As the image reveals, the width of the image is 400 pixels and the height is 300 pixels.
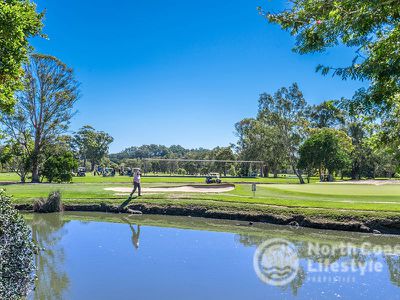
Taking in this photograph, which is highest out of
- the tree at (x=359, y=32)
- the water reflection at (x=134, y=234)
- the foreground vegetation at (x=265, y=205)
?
the tree at (x=359, y=32)

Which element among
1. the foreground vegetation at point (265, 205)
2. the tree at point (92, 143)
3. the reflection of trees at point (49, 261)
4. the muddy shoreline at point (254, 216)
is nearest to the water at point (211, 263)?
the reflection of trees at point (49, 261)

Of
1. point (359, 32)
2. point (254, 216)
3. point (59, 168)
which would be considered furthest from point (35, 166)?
point (359, 32)

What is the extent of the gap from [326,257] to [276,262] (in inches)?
73.1

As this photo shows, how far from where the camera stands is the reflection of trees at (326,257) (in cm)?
875

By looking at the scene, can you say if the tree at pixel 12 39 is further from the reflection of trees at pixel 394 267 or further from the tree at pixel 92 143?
the tree at pixel 92 143

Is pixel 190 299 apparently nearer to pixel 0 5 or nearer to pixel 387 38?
pixel 387 38

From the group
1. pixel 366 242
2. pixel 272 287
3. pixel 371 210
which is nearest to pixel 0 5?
pixel 272 287

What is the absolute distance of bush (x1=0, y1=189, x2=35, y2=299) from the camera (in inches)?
231

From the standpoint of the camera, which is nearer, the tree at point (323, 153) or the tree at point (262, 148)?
the tree at point (323, 153)

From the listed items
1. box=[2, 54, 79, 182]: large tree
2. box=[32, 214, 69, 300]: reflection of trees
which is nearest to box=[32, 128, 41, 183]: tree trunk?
box=[2, 54, 79, 182]: large tree

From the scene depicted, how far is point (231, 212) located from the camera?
745 inches

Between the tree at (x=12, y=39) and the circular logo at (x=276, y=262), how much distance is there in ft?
27.8

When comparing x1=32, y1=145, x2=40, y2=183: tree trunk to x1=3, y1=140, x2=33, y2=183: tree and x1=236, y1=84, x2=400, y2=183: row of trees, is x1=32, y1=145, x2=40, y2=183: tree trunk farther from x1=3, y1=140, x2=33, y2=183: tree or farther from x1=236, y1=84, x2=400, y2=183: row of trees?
x1=236, y1=84, x2=400, y2=183: row of trees

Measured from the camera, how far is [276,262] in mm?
10430
